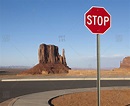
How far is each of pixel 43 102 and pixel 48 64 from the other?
9784cm

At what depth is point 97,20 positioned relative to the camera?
5465 mm

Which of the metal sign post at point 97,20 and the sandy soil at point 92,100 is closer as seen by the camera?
the metal sign post at point 97,20

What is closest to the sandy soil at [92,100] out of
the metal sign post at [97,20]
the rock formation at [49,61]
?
the metal sign post at [97,20]

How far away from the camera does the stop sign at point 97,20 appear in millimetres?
5480

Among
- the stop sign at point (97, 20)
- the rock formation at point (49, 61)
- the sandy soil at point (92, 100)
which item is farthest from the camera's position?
the rock formation at point (49, 61)

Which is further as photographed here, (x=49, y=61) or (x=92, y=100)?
(x=49, y=61)

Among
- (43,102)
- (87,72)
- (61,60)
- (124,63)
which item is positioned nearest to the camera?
(43,102)

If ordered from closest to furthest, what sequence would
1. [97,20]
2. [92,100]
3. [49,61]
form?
1. [97,20]
2. [92,100]
3. [49,61]

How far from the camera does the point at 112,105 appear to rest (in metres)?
11.2

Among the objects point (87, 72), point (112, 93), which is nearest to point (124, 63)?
point (87, 72)

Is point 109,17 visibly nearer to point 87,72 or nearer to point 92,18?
point 92,18

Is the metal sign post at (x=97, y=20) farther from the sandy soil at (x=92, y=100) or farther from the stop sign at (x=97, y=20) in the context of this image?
the sandy soil at (x=92, y=100)

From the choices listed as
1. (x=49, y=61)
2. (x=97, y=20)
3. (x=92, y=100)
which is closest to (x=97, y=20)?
(x=97, y=20)

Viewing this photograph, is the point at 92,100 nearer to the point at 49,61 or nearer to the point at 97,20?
the point at 97,20
